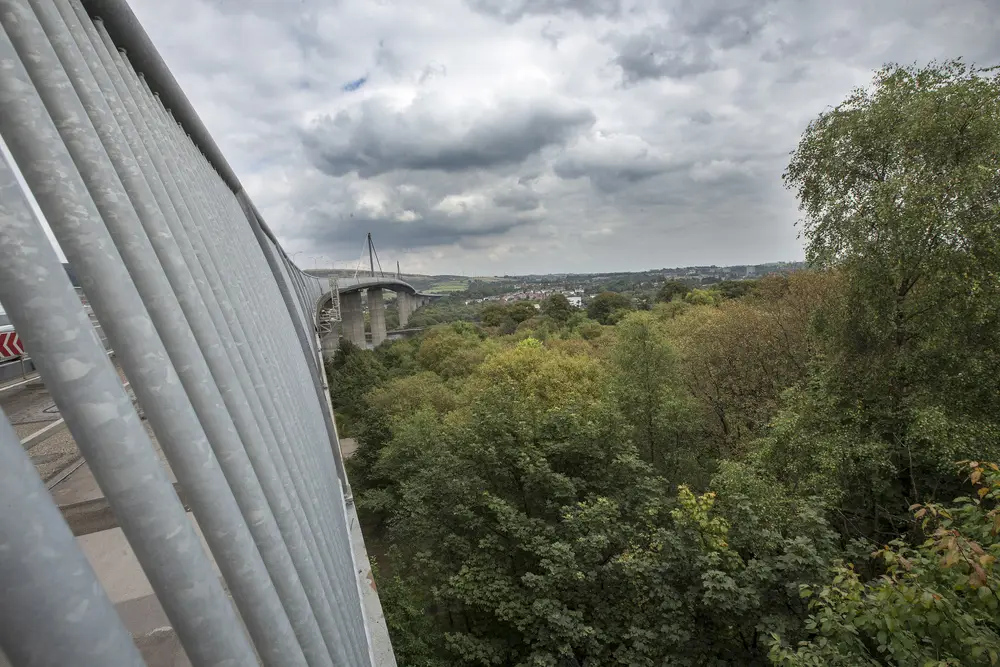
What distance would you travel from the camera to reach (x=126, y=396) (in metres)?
1.43

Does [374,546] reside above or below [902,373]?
below

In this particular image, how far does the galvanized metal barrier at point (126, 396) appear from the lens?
106 cm

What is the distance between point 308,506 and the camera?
366cm

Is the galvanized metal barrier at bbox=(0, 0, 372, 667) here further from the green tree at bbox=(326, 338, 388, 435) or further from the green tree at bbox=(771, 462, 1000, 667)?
the green tree at bbox=(326, 338, 388, 435)

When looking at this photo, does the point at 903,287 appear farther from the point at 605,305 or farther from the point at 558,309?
the point at 605,305

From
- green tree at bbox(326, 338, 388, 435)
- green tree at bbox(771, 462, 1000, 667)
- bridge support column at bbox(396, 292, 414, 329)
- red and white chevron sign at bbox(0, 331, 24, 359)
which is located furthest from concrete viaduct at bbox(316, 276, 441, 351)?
green tree at bbox(771, 462, 1000, 667)

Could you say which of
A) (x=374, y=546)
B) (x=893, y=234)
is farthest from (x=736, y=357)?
(x=374, y=546)

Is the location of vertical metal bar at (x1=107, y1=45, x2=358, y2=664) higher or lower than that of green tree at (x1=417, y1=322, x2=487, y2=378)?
higher

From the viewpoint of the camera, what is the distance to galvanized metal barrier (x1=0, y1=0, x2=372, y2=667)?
3.48 feet

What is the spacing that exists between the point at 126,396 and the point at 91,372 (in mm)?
111

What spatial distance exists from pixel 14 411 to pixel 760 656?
11033 millimetres

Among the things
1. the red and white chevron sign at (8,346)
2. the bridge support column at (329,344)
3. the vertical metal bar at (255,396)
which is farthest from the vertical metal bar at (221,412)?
the bridge support column at (329,344)

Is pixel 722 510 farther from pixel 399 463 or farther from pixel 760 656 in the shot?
pixel 399 463

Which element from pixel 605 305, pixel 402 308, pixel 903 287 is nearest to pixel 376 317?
pixel 402 308
